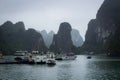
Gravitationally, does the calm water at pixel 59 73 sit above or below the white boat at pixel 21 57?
below

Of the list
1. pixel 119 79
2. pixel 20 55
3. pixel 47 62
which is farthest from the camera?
pixel 20 55

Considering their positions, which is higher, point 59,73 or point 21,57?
point 21,57

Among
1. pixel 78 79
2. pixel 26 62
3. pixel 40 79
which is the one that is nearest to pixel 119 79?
pixel 78 79

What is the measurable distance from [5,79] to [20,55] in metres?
103

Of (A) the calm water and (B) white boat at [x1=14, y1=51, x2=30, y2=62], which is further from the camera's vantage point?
(B) white boat at [x1=14, y1=51, x2=30, y2=62]

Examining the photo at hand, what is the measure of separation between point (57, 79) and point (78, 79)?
5.23m

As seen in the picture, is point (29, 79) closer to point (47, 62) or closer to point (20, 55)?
point (47, 62)

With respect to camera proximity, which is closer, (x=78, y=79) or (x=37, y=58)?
(x=78, y=79)

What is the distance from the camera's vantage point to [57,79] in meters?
68.4

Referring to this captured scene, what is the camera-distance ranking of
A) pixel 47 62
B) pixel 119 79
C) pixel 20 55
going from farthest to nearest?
pixel 20 55 → pixel 47 62 → pixel 119 79

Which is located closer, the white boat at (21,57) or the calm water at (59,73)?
the calm water at (59,73)

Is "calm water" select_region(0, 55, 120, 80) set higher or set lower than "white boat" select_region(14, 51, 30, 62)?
lower

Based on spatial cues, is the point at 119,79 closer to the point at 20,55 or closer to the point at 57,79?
the point at 57,79

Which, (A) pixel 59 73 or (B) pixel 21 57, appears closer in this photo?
(A) pixel 59 73
